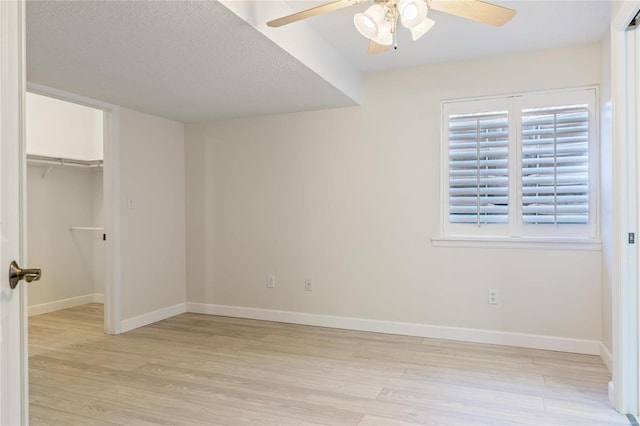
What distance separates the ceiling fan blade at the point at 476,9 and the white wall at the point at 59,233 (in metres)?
4.55

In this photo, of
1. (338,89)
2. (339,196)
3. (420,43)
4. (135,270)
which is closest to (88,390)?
(135,270)

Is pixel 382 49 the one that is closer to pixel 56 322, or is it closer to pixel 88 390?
pixel 88 390

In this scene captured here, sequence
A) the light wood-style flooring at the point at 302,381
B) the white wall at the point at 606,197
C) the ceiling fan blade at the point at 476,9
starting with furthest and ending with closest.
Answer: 1. the white wall at the point at 606,197
2. the light wood-style flooring at the point at 302,381
3. the ceiling fan blade at the point at 476,9

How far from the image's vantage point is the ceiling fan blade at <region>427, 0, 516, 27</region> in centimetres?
186

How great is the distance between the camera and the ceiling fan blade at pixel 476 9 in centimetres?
186

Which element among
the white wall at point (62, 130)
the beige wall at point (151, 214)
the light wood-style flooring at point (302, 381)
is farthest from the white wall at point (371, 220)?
the white wall at point (62, 130)

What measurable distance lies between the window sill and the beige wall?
2684 millimetres

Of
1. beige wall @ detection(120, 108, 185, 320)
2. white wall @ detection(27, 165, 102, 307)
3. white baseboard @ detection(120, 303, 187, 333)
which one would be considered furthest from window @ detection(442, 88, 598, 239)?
white wall @ detection(27, 165, 102, 307)

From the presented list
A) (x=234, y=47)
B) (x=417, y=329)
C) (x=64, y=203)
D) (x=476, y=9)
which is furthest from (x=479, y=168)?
(x=64, y=203)

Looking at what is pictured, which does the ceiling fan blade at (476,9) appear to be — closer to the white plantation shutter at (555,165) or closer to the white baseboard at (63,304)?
the white plantation shutter at (555,165)

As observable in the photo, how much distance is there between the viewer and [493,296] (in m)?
3.43

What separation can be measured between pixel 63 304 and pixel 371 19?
15.6ft

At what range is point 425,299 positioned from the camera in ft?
12.0

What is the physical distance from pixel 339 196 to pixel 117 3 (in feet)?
7.94
